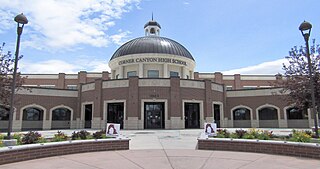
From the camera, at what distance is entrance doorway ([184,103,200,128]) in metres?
32.2

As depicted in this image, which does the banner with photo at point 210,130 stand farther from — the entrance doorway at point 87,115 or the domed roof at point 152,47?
the domed roof at point 152,47

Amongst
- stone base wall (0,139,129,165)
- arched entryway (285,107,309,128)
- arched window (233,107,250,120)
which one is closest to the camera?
stone base wall (0,139,129,165)

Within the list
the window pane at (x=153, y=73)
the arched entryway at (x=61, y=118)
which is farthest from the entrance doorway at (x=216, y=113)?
the arched entryway at (x=61, y=118)

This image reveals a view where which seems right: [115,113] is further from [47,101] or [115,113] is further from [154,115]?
[47,101]

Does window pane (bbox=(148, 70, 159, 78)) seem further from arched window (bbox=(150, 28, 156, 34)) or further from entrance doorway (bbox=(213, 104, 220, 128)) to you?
arched window (bbox=(150, 28, 156, 34))

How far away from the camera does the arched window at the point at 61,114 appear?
35000 millimetres

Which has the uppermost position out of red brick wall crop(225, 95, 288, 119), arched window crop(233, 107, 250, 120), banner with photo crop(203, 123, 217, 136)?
red brick wall crop(225, 95, 288, 119)

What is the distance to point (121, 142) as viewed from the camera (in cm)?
1220

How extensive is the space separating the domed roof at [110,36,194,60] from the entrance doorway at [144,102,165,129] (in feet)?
35.8

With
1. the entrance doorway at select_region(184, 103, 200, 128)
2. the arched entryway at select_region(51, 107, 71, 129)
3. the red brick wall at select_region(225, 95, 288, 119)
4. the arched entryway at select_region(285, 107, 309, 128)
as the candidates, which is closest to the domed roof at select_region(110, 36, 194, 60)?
the entrance doorway at select_region(184, 103, 200, 128)

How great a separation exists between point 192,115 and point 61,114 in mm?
18947

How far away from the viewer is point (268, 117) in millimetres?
35750

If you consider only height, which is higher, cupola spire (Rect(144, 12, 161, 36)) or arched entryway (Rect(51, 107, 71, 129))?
cupola spire (Rect(144, 12, 161, 36))

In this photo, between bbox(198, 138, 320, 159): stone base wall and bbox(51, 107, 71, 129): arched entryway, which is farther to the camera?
bbox(51, 107, 71, 129): arched entryway
